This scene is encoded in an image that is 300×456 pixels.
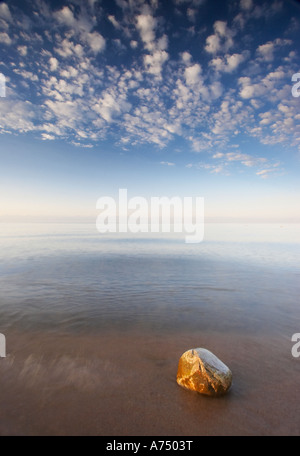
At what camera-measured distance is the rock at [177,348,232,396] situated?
439cm

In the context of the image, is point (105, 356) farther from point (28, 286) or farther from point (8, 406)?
point (28, 286)

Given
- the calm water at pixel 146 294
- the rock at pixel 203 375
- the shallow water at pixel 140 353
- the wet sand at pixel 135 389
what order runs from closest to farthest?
the wet sand at pixel 135 389, the shallow water at pixel 140 353, the rock at pixel 203 375, the calm water at pixel 146 294

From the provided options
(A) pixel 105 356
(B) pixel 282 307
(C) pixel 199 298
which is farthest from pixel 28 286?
(B) pixel 282 307

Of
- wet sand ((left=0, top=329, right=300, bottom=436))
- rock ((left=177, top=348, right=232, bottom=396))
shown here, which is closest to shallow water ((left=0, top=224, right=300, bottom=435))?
wet sand ((left=0, top=329, right=300, bottom=436))

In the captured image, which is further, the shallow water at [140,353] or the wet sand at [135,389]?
the shallow water at [140,353]

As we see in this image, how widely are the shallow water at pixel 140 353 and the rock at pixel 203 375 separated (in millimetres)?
187

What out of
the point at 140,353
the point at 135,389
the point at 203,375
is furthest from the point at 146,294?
the point at 203,375

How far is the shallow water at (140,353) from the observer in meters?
3.87

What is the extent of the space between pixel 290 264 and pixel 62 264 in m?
20.8

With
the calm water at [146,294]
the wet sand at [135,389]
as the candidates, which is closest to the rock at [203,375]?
the wet sand at [135,389]

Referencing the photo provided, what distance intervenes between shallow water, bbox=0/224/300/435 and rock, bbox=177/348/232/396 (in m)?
0.19

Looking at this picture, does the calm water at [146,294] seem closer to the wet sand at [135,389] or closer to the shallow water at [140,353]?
the shallow water at [140,353]

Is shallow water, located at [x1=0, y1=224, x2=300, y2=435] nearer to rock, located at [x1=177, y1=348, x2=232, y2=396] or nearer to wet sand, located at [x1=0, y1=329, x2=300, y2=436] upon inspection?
wet sand, located at [x1=0, y1=329, x2=300, y2=436]

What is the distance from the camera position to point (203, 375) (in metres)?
4.46
